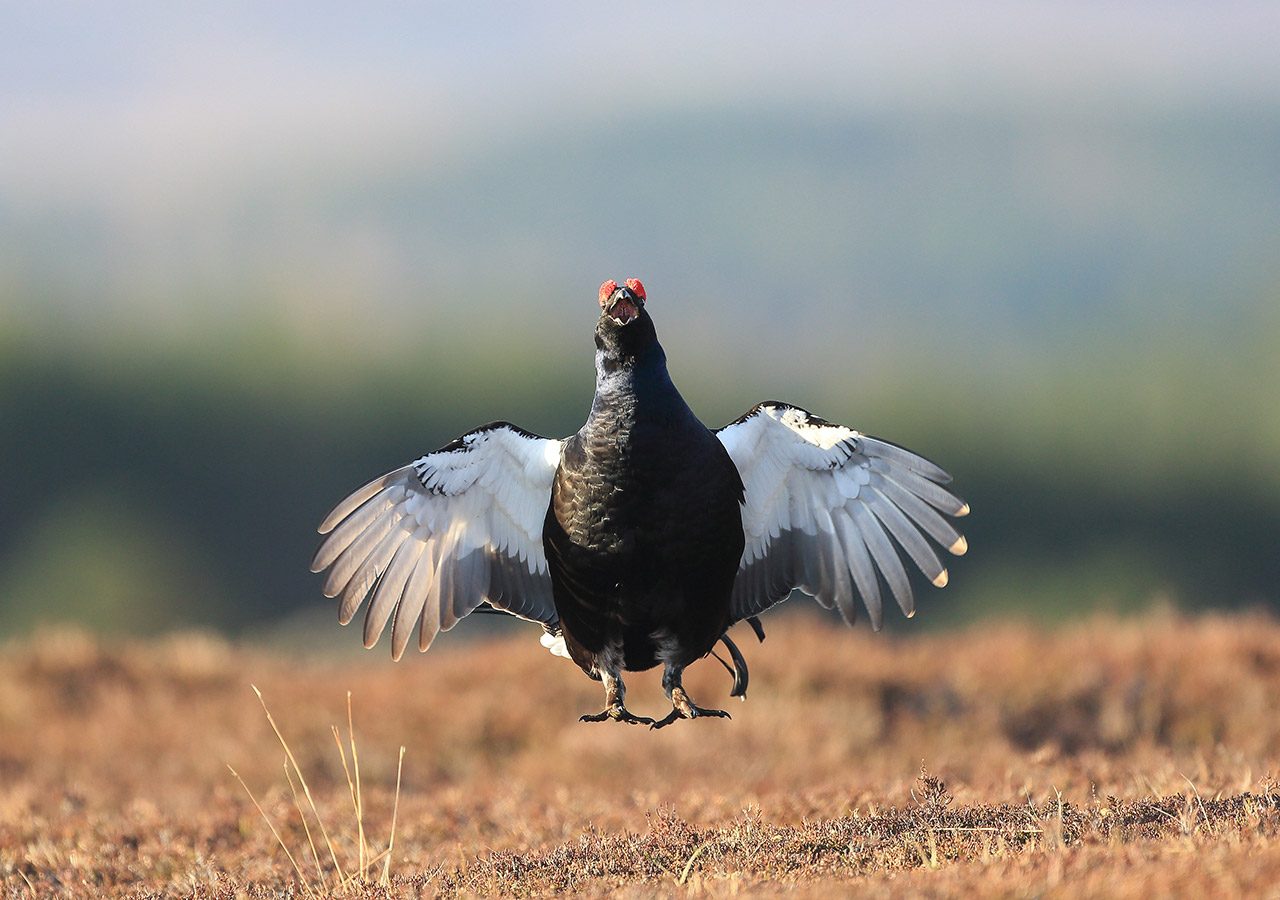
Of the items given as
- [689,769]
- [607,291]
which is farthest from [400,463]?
[607,291]

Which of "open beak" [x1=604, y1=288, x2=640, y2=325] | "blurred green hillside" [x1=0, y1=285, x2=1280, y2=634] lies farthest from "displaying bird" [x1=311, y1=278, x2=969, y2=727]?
"blurred green hillside" [x1=0, y1=285, x2=1280, y2=634]

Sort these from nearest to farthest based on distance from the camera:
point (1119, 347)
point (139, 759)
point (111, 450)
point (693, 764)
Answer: point (693, 764), point (139, 759), point (111, 450), point (1119, 347)

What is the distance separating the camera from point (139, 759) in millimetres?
10477

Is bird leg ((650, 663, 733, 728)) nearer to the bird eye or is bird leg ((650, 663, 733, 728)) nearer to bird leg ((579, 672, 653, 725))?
bird leg ((579, 672, 653, 725))

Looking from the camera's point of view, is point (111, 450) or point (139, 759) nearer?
point (139, 759)

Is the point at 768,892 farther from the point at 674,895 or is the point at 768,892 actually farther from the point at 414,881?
the point at 414,881

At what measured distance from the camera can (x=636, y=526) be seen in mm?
6176

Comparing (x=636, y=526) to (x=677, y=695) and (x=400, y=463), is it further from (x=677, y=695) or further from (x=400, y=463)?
(x=400, y=463)

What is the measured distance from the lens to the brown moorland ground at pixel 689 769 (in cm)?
529

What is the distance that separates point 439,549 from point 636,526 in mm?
1329

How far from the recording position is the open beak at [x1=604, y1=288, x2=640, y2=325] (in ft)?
20.7

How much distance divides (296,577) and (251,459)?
54.2 feet

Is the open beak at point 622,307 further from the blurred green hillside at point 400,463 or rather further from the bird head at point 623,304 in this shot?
the blurred green hillside at point 400,463

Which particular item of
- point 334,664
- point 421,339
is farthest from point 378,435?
point 334,664
